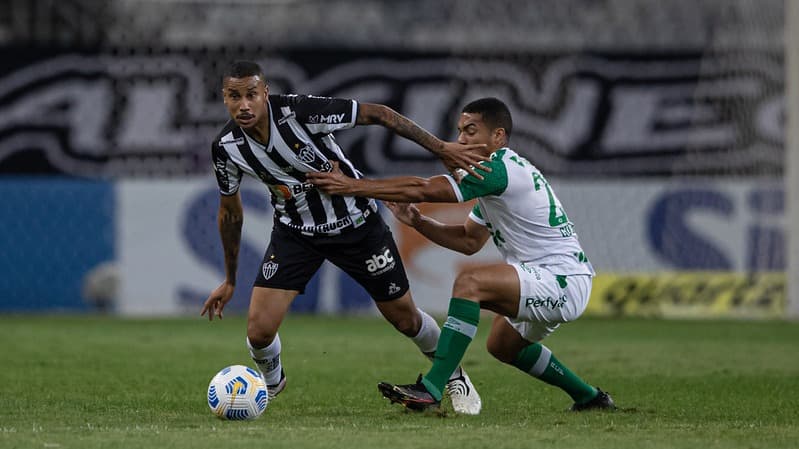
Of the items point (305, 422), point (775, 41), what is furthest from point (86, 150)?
point (305, 422)

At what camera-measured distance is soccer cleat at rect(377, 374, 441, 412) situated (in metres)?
6.82

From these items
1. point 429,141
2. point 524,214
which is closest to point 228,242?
point 429,141

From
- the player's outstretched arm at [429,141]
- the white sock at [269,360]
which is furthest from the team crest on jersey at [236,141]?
the white sock at [269,360]

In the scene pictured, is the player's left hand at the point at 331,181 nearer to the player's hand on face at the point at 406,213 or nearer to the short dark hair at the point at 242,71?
the player's hand on face at the point at 406,213

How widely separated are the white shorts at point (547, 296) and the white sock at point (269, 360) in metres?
1.56

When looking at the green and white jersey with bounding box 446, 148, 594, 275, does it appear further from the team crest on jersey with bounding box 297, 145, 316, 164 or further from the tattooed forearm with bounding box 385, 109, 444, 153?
the team crest on jersey with bounding box 297, 145, 316, 164

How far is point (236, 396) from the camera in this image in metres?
7.00

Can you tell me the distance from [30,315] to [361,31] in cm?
745

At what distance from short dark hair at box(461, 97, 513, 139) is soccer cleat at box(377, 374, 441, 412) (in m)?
1.59

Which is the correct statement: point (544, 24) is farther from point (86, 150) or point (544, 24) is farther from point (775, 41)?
point (86, 150)

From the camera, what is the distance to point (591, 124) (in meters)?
21.8

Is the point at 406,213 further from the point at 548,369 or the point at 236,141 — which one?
the point at 548,369

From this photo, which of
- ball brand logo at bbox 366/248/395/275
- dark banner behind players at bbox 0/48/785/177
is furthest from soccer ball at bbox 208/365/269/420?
dark banner behind players at bbox 0/48/785/177

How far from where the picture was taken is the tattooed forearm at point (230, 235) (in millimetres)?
7992
